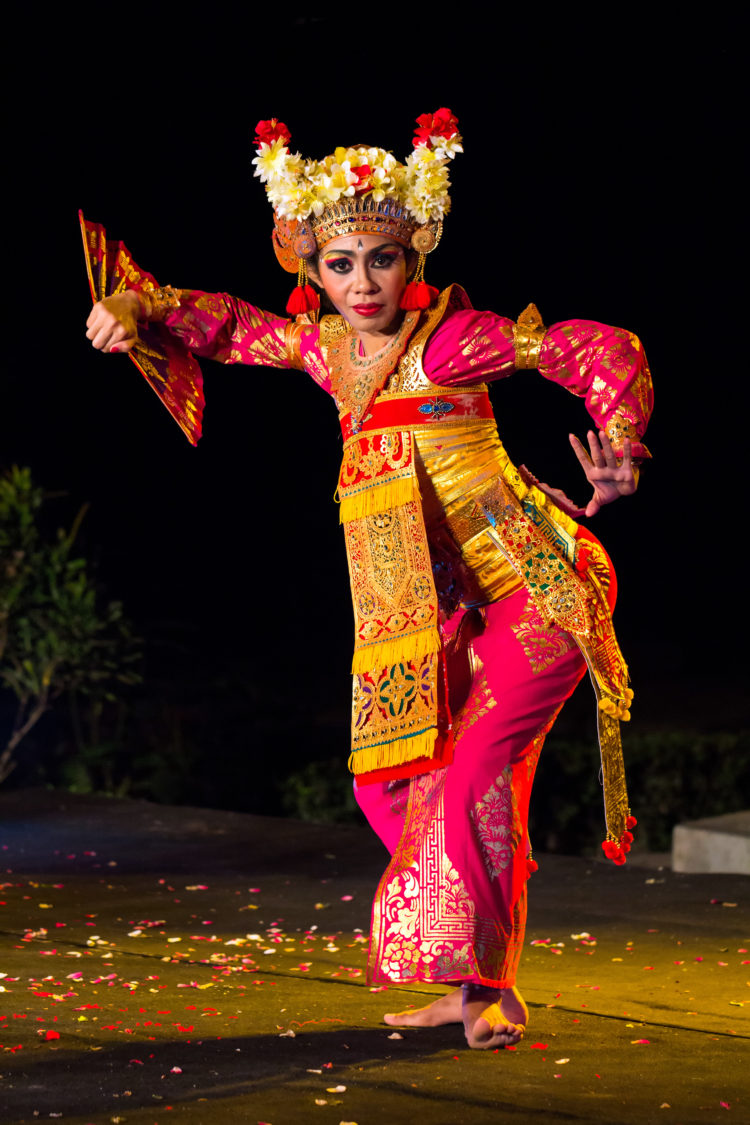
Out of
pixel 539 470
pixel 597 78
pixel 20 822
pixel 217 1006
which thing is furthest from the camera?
pixel 539 470

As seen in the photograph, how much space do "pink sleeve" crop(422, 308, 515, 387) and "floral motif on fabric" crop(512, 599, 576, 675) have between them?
417 millimetres

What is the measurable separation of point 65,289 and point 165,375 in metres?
4.22

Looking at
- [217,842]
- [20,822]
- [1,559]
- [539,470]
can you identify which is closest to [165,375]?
Answer: [217,842]

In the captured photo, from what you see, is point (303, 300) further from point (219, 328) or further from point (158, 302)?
point (158, 302)

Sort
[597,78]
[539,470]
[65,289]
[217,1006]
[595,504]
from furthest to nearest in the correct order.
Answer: [539,470] < [65,289] < [597,78] < [217,1006] < [595,504]

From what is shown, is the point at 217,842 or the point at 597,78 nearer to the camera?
the point at 217,842

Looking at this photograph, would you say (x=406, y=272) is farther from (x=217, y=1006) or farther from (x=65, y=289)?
(x=65, y=289)

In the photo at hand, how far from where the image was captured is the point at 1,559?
248 inches

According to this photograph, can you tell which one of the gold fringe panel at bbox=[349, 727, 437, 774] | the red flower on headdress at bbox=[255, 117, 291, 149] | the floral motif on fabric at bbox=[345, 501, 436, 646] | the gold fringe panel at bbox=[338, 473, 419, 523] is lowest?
the gold fringe panel at bbox=[349, 727, 437, 774]

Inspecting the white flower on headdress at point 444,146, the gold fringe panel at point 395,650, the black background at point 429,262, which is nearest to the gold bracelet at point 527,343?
the white flower on headdress at point 444,146

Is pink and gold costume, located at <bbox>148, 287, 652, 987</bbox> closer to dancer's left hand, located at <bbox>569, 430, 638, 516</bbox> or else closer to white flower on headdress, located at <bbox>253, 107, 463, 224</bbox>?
dancer's left hand, located at <bbox>569, 430, 638, 516</bbox>

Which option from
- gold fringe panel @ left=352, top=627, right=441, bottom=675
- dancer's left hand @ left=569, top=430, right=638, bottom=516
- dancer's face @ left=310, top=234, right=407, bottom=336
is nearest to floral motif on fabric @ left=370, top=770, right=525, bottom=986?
gold fringe panel @ left=352, top=627, right=441, bottom=675

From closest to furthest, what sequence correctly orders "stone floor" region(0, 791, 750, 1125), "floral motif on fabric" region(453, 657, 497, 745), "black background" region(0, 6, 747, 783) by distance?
"stone floor" region(0, 791, 750, 1125), "floral motif on fabric" region(453, 657, 497, 745), "black background" region(0, 6, 747, 783)

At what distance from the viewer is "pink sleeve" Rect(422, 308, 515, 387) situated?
2.87 meters
